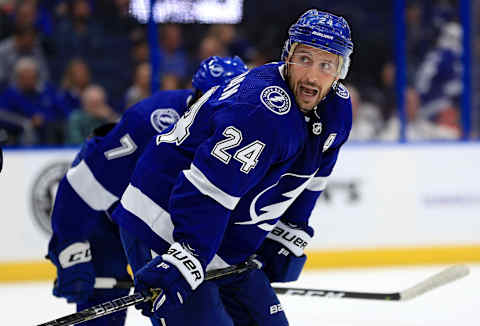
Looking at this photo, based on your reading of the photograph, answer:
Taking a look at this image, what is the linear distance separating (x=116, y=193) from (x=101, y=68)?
2496 mm

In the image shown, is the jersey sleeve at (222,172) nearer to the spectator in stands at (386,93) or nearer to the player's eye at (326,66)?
the player's eye at (326,66)

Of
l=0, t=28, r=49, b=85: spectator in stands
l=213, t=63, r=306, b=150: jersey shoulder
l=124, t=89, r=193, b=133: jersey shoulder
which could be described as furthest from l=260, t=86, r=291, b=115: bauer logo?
l=0, t=28, r=49, b=85: spectator in stands

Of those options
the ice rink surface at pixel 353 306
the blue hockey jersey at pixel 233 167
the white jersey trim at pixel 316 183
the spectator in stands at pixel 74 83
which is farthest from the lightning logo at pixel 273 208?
the spectator in stands at pixel 74 83

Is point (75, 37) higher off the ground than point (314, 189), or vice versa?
point (75, 37)

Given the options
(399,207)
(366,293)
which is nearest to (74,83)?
(399,207)

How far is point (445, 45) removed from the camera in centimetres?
518

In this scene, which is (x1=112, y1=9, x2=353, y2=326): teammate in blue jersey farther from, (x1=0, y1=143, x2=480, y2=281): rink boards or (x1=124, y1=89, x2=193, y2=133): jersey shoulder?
(x1=0, y1=143, x2=480, y2=281): rink boards

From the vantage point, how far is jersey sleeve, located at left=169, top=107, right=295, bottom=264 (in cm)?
154

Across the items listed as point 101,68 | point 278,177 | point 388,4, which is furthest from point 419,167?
point 278,177

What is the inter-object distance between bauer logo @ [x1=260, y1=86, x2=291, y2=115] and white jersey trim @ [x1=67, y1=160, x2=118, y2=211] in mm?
886

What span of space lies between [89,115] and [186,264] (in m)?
3.16

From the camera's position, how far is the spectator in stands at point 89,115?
4.44 meters

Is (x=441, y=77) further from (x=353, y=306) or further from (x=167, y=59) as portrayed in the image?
(x=353, y=306)

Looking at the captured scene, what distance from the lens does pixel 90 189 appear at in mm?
2312
